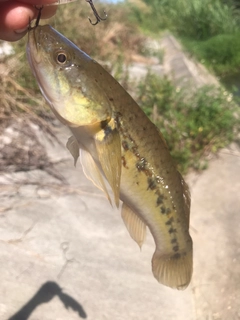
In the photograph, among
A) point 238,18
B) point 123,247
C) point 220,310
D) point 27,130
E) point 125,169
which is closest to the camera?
point 125,169

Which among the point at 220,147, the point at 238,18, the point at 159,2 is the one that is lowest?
the point at 159,2

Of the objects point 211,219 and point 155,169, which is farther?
point 211,219

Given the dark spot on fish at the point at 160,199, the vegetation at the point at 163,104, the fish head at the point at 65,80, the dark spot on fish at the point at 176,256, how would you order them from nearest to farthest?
1. the fish head at the point at 65,80
2. the dark spot on fish at the point at 160,199
3. the dark spot on fish at the point at 176,256
4. the vegetation at the point at 163,104

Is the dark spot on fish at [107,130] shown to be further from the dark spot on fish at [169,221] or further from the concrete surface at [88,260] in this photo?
the concrete surface at [88,260]

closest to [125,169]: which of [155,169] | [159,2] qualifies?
[155,169]

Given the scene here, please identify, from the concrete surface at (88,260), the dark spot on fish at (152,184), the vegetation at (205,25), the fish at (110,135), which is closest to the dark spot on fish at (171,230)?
the fish at (110,135)

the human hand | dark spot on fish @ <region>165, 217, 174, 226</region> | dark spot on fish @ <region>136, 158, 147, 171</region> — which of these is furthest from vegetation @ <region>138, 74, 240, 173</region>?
the human hand

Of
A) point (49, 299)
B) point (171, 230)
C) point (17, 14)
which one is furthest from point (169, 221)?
point (49, 299)

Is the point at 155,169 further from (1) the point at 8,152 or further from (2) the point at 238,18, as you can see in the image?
(2) the point at 238,18

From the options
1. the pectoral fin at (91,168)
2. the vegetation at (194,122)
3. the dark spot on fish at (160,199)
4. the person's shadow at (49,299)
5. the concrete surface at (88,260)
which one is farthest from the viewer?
the vegetation at (194,122)
